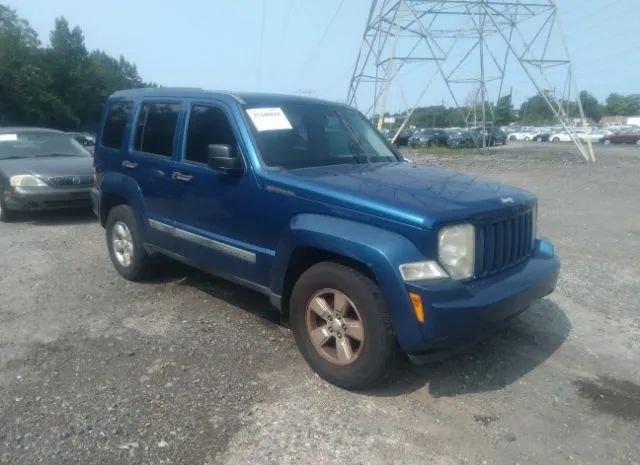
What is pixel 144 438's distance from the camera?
3.08m

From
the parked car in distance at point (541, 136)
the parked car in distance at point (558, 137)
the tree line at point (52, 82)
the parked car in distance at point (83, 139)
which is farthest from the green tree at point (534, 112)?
the parked car in distance at point (83, 139)

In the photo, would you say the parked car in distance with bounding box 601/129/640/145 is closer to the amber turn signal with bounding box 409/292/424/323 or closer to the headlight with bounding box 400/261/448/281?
the headlight with bounding box 400/261/448/281

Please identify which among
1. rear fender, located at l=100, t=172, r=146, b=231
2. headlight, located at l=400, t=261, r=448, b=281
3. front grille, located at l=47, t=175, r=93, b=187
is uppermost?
rear fender, located at l=100, t=172, r=146, b=231

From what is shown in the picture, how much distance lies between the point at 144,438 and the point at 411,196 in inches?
84.1

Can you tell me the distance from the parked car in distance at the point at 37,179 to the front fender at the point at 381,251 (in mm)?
6374

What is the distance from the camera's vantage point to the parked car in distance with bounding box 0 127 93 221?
335 inches

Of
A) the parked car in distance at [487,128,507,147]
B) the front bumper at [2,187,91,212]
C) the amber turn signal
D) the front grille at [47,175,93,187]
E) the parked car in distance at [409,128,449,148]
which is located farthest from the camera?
the parked car in distance at [409,128,449,148]

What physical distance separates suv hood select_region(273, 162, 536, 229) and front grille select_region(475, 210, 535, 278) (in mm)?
93

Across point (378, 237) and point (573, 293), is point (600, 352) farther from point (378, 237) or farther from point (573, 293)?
point (378, 237)

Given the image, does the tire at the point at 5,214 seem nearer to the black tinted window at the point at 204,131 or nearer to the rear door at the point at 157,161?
the rear door at the point at 157,161

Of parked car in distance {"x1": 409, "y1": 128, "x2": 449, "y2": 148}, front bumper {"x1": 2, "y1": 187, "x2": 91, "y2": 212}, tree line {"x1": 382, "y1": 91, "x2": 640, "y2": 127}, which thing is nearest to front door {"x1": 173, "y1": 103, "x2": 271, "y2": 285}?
front bumper {"x1": 2, "y1": 187, "x2": 91, "y2": 212}

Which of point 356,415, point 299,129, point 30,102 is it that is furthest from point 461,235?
point 30,102

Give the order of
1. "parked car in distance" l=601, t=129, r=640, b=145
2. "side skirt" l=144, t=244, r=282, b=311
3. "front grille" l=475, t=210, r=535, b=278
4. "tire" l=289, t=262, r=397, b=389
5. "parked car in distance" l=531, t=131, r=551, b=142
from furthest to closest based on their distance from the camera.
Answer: "parked car in distance" l=531, t=131, r=551, b=142, "parked car in distance" l=601, t=129, r=640, b=145, "side skirt" l=144, t=244, r=282, b=311, "front grille" l=475, t=210, r=535, b=278, "tire" l=289, t=262, r=397, b=389

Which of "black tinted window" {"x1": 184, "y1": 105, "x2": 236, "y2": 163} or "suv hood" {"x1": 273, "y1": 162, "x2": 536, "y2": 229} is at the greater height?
"black tinted window" {"x1": 184, "y1": 105, "x2": 236, "y2": 163}
